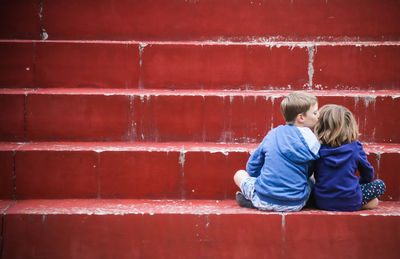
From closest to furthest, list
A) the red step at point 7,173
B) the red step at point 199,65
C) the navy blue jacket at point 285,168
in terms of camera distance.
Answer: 1. the navy blue jacket at point 285,168
2. the red step at point 7,173
3. the red step at point 199,65

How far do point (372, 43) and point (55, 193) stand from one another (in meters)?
3.13

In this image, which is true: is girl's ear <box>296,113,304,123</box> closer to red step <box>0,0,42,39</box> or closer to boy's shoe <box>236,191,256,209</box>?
boy's shoe <box>236,191,256,209</box>

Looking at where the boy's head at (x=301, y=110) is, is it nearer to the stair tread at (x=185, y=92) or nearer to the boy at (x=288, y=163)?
the boy at (x=288, y=163)

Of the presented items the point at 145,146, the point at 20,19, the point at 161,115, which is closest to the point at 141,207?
the point at 145,146

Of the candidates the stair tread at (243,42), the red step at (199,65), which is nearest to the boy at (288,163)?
the red step at (199,65)

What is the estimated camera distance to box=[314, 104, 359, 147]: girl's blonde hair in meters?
2.72

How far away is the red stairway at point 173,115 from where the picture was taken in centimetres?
275

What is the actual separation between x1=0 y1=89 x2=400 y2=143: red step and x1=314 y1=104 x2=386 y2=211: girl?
27.9 inches

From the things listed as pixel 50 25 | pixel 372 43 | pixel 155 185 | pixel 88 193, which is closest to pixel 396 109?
pixel 372 43

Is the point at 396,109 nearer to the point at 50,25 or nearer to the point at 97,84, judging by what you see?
the point at 97,84

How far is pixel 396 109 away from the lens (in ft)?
11.2

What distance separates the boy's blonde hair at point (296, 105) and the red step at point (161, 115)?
24.4 inches

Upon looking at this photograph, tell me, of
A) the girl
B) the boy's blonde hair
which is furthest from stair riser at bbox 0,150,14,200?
the girl

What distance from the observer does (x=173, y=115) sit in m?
3.46
